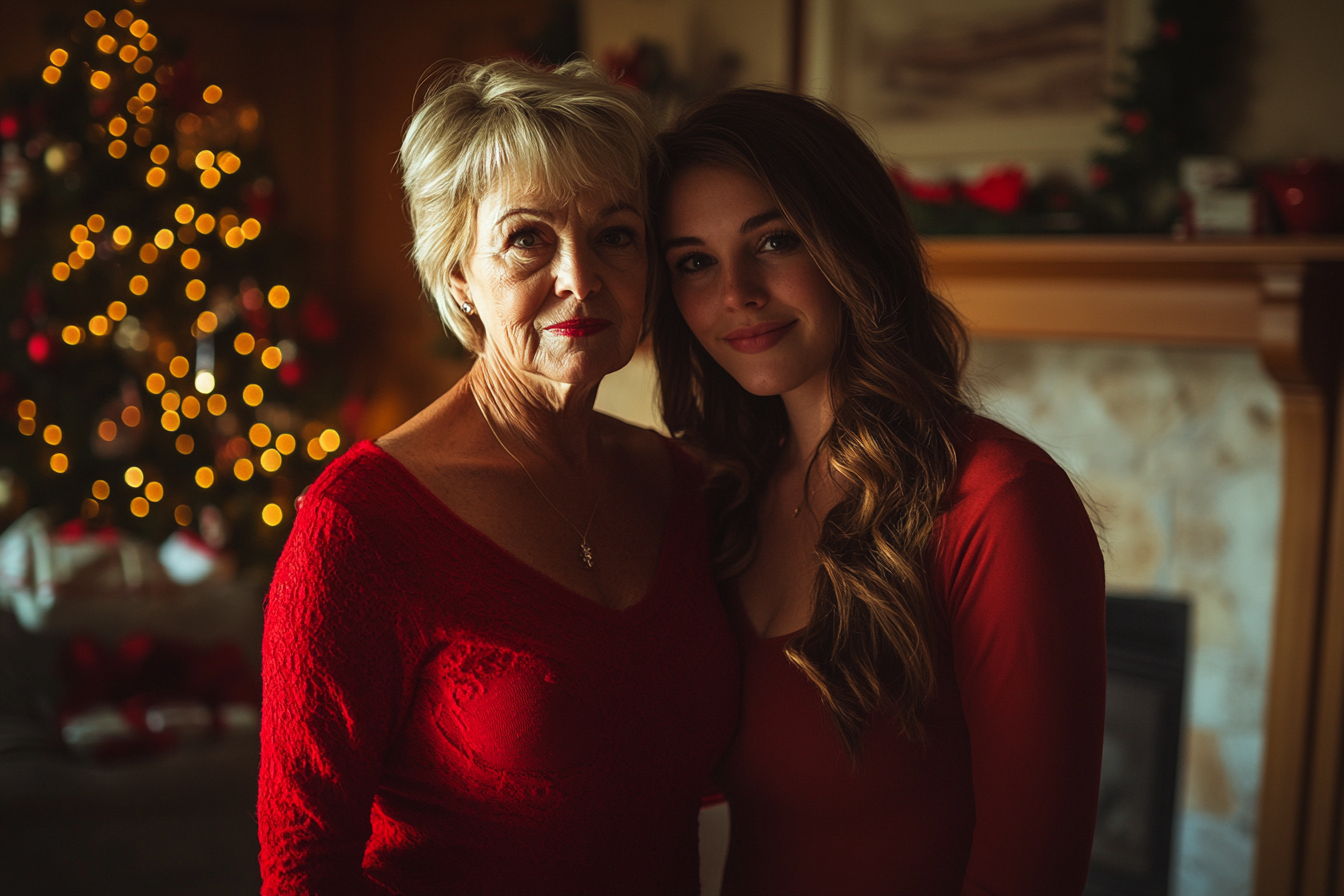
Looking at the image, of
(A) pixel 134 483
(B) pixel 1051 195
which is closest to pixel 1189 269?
(B) pixel 1051 195

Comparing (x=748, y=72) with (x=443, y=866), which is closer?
(x=443, y=866)

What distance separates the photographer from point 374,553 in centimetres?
109

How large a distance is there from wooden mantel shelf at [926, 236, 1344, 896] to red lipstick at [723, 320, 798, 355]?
119cm

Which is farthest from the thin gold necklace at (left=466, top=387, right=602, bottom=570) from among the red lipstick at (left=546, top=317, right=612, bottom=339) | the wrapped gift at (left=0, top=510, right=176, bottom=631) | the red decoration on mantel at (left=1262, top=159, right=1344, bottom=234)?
the wrapped gift at (left=0, top=510, right=176, bottom=631)

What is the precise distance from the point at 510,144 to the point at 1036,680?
839mm

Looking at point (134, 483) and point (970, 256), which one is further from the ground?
point (970, 256)

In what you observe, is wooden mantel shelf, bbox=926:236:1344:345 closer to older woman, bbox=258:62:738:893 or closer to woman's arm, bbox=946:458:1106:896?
woman's arm, bbox=946:458:1106:896

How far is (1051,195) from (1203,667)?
1.28 metres

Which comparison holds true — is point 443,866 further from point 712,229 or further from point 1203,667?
point 1203,667

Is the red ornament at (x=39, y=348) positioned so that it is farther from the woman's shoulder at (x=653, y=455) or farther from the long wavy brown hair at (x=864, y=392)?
the long wavy brown hair at (x=864, y=392)

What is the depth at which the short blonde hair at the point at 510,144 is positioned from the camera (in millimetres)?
1173

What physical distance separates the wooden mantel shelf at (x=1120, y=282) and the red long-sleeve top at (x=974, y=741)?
4.42 ft

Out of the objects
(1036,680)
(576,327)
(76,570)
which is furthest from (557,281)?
(76,570)

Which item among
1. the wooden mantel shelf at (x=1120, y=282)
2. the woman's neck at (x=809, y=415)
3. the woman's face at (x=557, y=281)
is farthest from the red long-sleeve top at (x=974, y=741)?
the wooden mantel shelf at (x=1120, y=282)
